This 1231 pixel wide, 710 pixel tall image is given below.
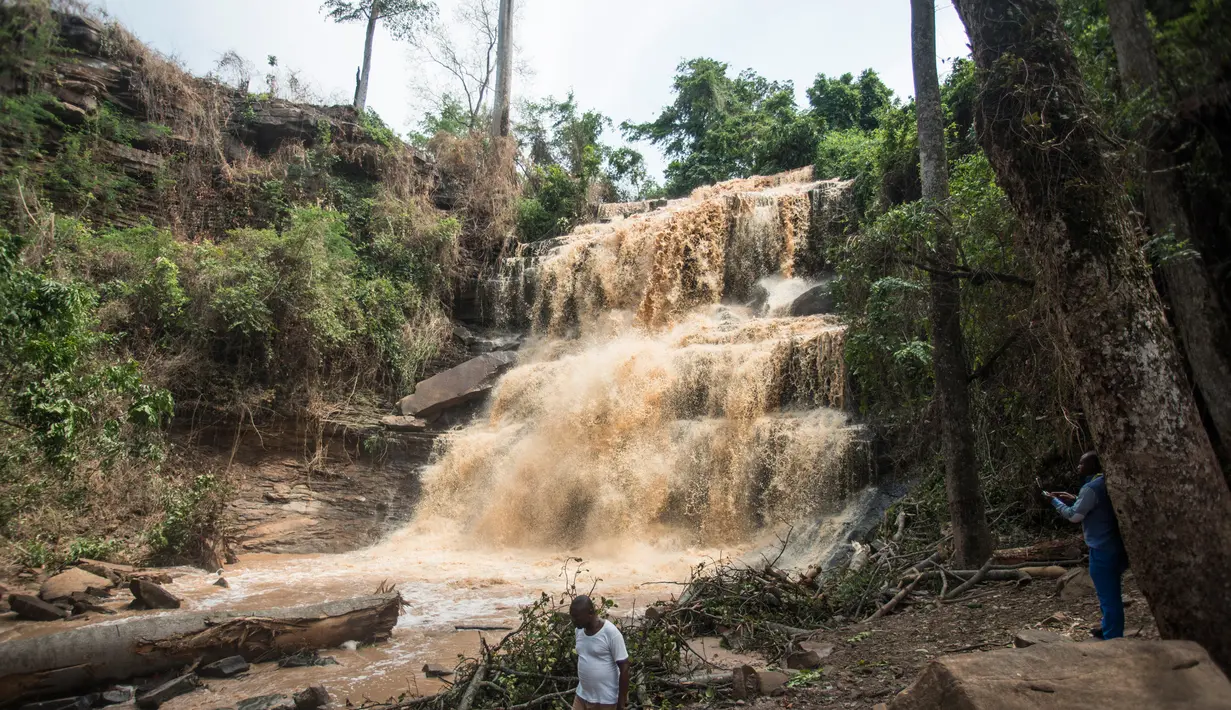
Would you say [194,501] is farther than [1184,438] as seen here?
Yes

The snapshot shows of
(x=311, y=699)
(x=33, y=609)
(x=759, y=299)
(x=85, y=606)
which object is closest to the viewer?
(x=311, y=699)

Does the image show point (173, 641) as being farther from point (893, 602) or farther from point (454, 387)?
point (454, 387)

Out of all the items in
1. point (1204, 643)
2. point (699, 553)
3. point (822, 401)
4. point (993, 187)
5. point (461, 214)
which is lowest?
point (699, 553)

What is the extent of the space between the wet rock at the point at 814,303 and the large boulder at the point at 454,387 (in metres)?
6.77

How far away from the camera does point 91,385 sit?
338 inches

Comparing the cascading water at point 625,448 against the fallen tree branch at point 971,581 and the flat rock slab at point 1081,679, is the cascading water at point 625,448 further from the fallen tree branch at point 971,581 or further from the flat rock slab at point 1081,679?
the flat rock slab at point 1081,679

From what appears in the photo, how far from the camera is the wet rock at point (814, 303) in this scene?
14.8 metres

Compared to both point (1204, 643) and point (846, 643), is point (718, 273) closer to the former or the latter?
point (846, 643)

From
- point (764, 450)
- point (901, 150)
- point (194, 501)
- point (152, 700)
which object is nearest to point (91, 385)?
point (194, 501)

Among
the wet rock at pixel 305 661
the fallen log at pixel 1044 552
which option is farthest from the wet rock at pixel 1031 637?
the wet rock at pixel 305 661

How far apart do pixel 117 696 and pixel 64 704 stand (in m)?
0.34

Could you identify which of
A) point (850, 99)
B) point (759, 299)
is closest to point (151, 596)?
point (759, 299)

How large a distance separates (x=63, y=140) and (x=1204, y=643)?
20086 millimetres

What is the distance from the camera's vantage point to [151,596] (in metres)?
7.91
